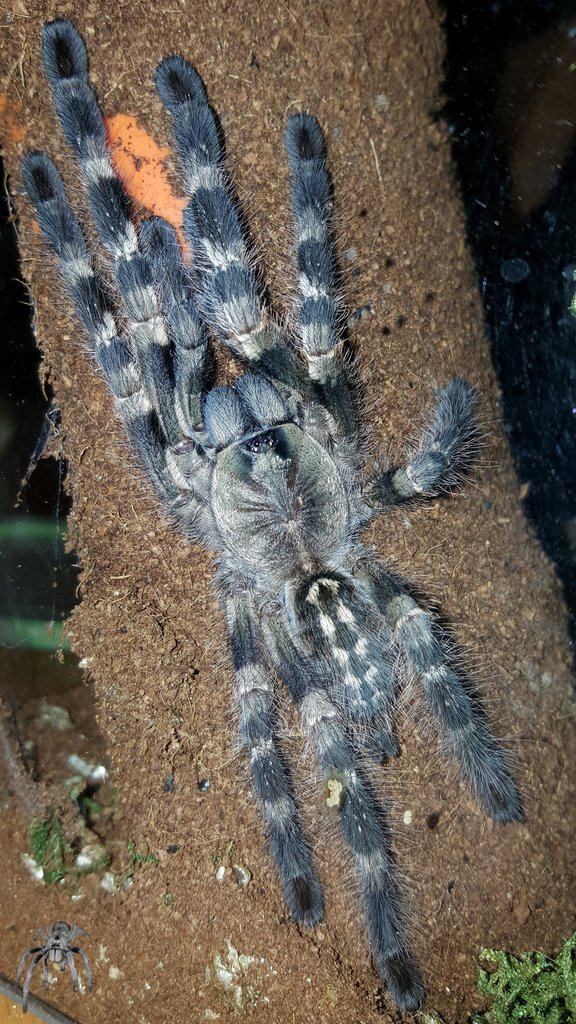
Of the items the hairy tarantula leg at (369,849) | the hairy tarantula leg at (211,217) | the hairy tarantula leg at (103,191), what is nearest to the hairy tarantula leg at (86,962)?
the hairy tarantula leg at (369,849)

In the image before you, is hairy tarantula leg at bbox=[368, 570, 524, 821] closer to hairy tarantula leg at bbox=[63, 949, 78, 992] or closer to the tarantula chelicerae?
the tarantula chelicerae

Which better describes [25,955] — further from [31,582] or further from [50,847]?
[31,582]

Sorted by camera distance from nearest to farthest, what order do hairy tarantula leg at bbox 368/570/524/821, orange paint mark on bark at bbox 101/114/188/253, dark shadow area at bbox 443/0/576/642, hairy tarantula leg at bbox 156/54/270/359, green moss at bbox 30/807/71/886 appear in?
dark shadow area at bbox 443/0/576/642 < hairy tarantula leg at bbox 156/54/270/359 < hairy tarantula leg at bbox 368/570/524/821 < orange paint mark on bark at bbox 101/114/188/253 < green moss at bbox 30/807/71/886

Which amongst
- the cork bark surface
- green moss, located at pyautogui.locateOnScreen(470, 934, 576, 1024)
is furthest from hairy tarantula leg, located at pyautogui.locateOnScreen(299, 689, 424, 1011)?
green moss, located at pyautogui.locateOnScreen(470, 934, 576, 1024)

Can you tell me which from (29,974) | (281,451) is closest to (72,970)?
(29,974)

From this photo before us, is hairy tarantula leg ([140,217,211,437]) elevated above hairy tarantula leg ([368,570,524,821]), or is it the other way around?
hairy tarantula leg ([140,217,211,437])

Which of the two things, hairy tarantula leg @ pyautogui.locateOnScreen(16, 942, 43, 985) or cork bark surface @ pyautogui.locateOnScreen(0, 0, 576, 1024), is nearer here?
cork bark surface @ pyautogui.locateOnScreen(0, 0, 576, 1024)

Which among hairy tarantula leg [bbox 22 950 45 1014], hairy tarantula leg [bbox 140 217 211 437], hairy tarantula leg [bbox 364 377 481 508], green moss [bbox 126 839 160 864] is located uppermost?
hairy tarantula leg [bbox 140 217 211 437]
